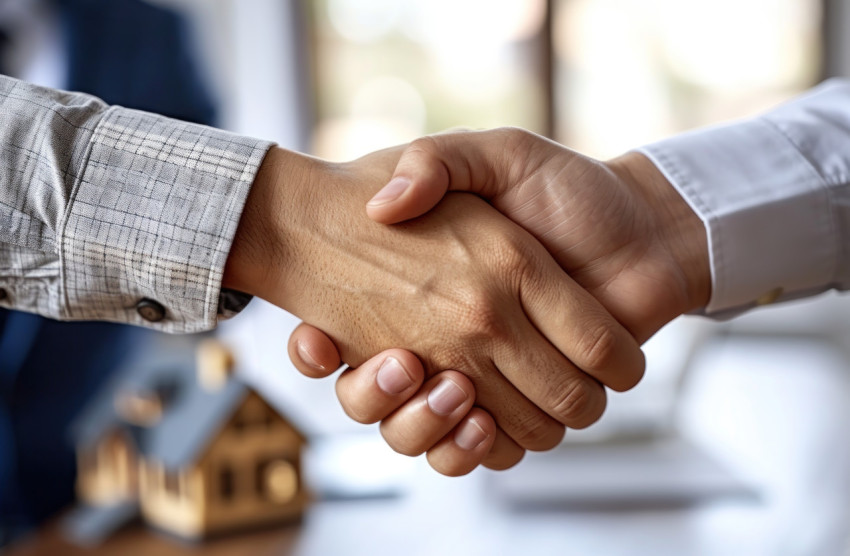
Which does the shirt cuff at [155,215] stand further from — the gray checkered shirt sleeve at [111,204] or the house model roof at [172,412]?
the house model roof at [172,412]

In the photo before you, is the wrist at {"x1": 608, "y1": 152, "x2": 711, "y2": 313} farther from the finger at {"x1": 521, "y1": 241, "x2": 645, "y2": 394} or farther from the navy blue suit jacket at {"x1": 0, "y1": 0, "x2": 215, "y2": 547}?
the navy blue suit jacket at {"x1": 0, "y1": 0, "x2": 215, "y2": 547}

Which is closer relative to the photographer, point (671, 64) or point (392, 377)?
point (392, 377)

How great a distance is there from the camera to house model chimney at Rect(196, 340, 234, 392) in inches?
45.8

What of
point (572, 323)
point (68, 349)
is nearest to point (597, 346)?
point (572, 323)

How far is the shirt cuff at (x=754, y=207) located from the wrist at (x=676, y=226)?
11mm

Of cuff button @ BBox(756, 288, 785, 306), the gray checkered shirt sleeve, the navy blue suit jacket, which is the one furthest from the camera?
the navy blue suit jacket

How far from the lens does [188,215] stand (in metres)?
0.77

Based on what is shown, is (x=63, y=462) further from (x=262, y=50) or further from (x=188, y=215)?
(x=262, y=50)

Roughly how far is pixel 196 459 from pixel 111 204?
0.45m

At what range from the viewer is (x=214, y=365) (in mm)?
1170

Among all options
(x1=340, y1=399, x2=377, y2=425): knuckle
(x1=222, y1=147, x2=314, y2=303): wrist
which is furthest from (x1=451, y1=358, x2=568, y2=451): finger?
(x1=222, y1=147, x2=314, y2=303): wrist

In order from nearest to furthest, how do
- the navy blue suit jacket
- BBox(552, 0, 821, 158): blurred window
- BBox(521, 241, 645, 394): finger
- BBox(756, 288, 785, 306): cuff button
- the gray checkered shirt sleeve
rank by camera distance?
the gray checkered shirt sleeve → BBox(521, 241, 645, 394): finger → BBox(756, 288, 785, 306): cuff button → the navy blue suit jacket → BBox(552, 0, 821, 158): blurred window

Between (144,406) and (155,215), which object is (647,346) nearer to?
(144,406)

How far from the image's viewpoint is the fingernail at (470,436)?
2.94 feet
